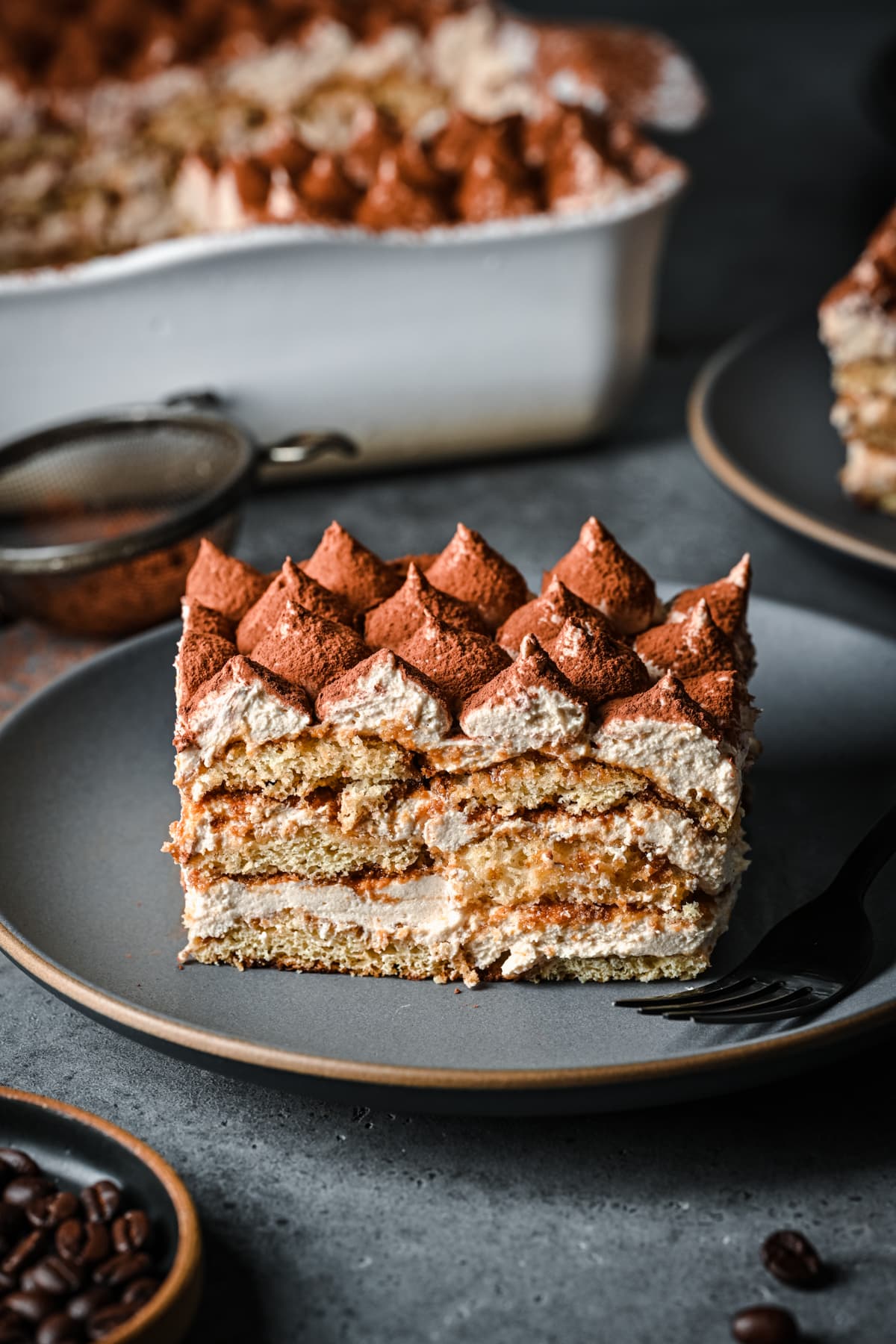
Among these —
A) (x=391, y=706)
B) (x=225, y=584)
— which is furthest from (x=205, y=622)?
(x=391, y=706)

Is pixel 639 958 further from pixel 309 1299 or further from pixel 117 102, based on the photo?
pixel 117 102

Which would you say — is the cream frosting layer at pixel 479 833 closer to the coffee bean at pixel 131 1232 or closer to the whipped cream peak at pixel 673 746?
the whipped cream peak at pixel 673 746

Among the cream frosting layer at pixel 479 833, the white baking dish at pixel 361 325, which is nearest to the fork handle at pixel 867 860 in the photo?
the cream frosting layer at pixel 479 833

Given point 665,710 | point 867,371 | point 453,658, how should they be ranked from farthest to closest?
1. point 867,371
2. point 453,658
3. point 665,710

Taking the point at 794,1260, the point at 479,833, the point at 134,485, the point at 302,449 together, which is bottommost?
the point at 134,485

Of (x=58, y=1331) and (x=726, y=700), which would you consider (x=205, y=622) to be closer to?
(x=726, y=700)
